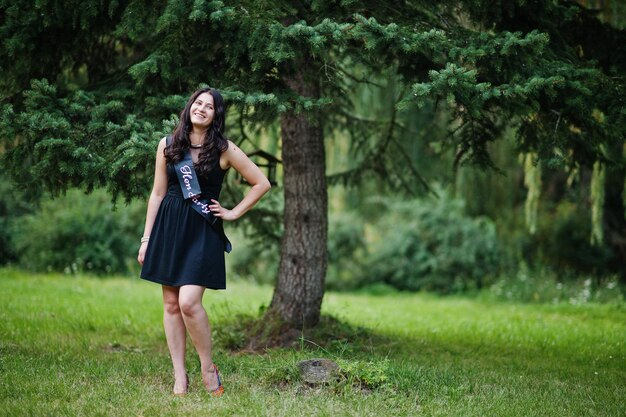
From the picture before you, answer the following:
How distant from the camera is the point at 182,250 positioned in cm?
423

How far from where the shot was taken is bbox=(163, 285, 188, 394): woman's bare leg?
14.2ft

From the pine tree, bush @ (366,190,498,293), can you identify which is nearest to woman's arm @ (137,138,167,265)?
the pine tree

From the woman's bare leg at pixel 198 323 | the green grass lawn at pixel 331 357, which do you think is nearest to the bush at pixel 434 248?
the green grass lawn at pixel 331 357

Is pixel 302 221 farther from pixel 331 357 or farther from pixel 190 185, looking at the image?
pixel 190 185

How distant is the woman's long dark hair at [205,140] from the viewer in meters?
4.21

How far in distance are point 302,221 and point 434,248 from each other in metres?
8.62

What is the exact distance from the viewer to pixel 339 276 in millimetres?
14789

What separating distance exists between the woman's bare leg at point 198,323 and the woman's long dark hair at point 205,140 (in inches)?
31.5

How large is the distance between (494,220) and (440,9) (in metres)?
9.33

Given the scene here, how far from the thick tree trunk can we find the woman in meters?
1.87

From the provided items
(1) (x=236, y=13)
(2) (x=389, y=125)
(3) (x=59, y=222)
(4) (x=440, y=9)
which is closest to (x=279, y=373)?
(1) (x=236, y=13)

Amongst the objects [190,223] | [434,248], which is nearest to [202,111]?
[190,223]

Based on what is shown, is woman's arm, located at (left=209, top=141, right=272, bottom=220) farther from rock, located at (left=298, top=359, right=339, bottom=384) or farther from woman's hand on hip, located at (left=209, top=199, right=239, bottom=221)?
rock, located at (left=298, top=359, right=339, bottom=384)

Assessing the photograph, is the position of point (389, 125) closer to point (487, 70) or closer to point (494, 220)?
point (487, 70)
